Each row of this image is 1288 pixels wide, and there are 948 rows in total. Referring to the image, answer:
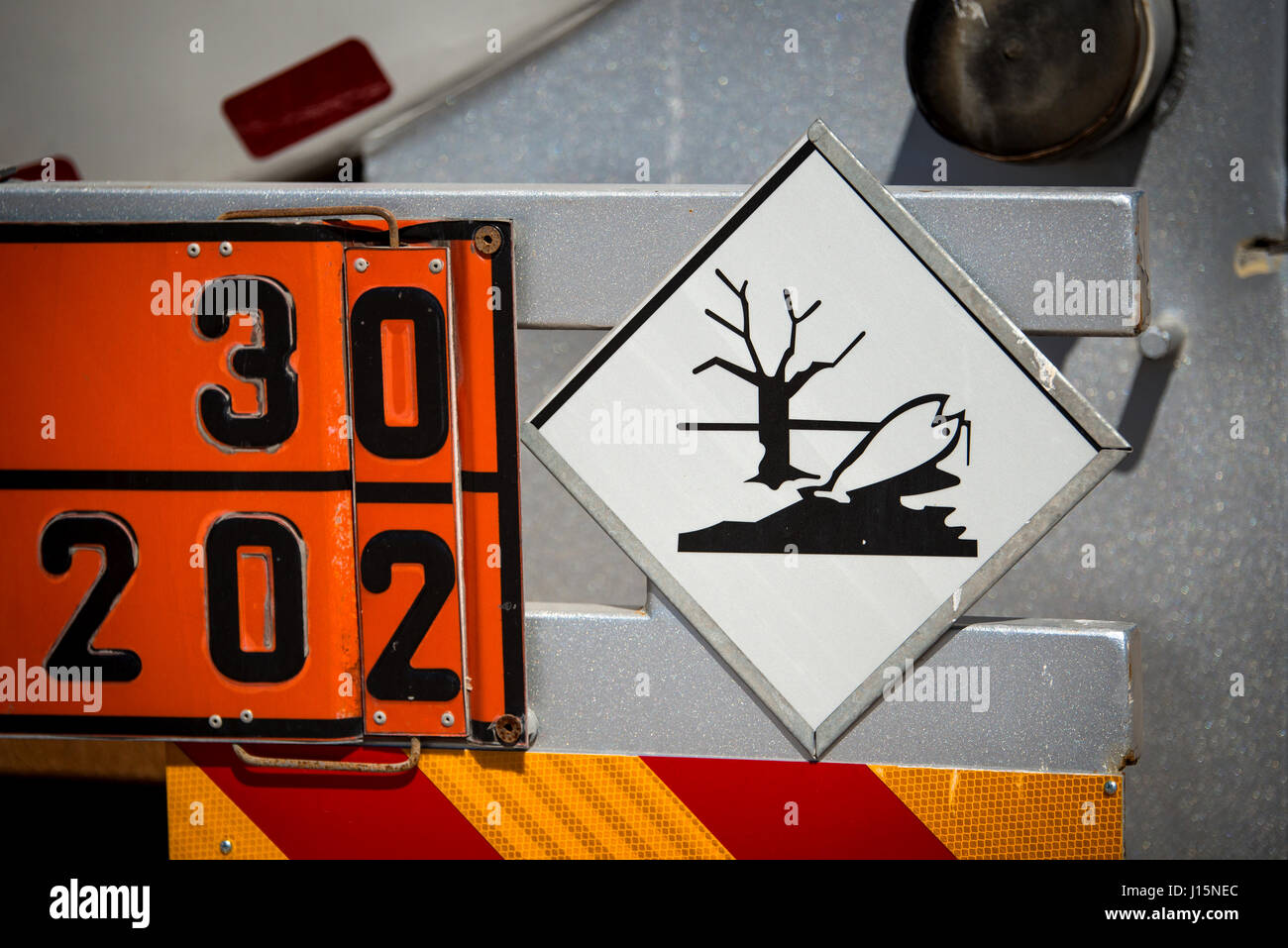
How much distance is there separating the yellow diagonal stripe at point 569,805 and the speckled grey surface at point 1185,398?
299mm

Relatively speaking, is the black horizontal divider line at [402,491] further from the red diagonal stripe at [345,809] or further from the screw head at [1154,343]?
the screw head at [1154,343]

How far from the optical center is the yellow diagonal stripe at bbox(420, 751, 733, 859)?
45.6 inches

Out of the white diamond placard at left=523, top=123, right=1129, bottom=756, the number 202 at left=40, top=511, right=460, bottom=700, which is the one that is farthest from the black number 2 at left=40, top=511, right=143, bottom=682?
the white diamond placard at left=523, top=123, right=1129, bottom=756

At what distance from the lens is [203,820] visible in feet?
3.96

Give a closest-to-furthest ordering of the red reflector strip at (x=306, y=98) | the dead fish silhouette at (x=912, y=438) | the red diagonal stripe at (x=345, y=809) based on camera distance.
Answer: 1. the dead fish silhouette at (x=912, y=438)
2. the red diagonal stripe at (x=345, y=809)
3. the red reflector strip at (x=306, y=98)

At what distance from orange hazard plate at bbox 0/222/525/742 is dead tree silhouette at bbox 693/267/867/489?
22 cm

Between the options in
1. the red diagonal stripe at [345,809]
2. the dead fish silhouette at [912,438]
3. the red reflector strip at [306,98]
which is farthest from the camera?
the red reflector strip at [306,98]

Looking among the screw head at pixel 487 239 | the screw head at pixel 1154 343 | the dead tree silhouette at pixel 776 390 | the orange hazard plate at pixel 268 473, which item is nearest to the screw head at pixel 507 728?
the orange hazard plate at pixel 268 473

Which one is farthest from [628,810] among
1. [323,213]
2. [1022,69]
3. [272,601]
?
[1022,69]

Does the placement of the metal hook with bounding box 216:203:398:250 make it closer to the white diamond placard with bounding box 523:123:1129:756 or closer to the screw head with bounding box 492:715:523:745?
the white diamond placard with bounding box 523:123:1129:756

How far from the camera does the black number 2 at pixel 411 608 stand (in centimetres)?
112

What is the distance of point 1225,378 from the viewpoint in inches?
45.4
